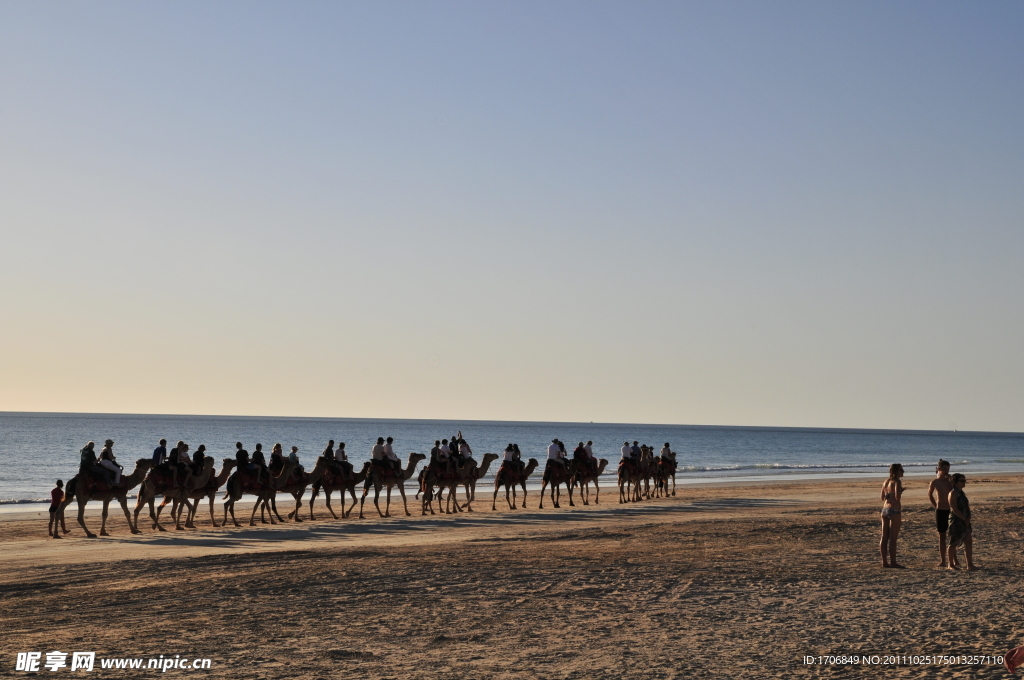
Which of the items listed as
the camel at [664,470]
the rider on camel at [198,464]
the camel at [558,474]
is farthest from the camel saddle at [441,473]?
the camel at [664,470]

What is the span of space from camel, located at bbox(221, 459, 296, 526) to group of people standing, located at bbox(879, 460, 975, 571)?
17.2 metres

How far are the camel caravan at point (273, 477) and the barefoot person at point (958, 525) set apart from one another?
15.6 meters

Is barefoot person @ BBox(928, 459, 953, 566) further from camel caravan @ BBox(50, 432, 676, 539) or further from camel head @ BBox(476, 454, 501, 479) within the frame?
camel head @ BBox(476, 454, 501, 479)

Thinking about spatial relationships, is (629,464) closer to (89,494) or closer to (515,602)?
(89,494)

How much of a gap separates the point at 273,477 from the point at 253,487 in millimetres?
833

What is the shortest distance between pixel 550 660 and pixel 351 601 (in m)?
4.11

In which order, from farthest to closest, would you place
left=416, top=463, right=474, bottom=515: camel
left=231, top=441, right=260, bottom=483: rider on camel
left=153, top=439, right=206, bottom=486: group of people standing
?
1. left=416, top=463, right=474, bottom=515: camel
2. left=231, top=441, right=260, bottom=483: rider on camel
3. left=153, top=439, right=206, bottom=486: group of people standing

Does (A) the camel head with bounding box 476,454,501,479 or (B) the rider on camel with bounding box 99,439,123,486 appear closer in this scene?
(B) the rider on camel with bounding box 99,439,123,486

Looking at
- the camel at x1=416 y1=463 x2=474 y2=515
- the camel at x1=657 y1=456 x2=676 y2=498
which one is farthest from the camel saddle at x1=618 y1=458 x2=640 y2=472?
the camel at x1=416 y1=463 x2=474 y2=515

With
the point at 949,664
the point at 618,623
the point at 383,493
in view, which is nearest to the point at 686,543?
the point at 618,623

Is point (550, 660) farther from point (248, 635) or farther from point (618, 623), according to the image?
point (248, 635)

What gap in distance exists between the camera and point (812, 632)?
11.9 meters

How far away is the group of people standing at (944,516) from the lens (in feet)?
54.6

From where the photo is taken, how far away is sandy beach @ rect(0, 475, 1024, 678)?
10742 millimetres
